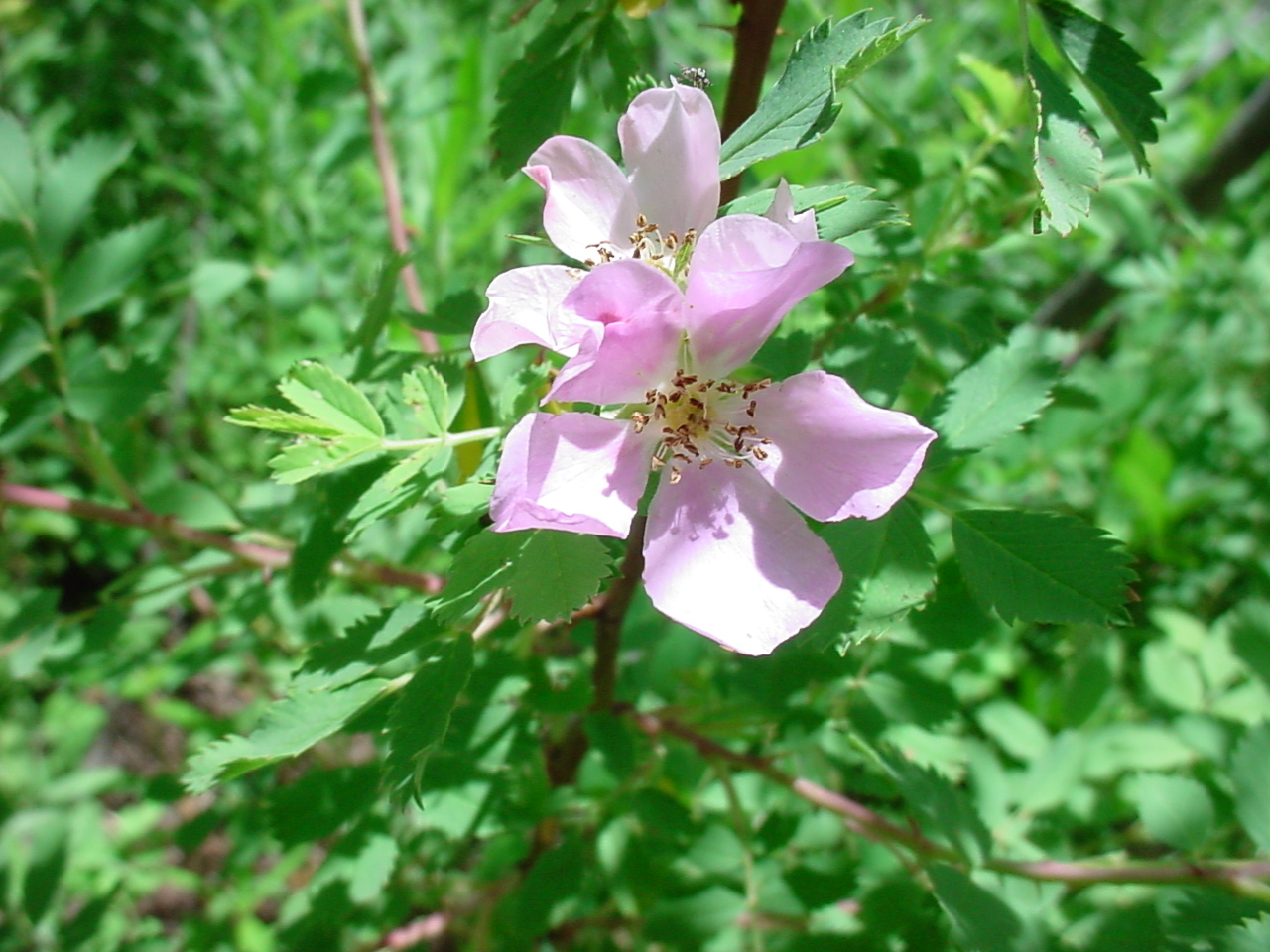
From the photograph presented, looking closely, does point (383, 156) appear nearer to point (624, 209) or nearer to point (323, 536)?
point (323, 536)

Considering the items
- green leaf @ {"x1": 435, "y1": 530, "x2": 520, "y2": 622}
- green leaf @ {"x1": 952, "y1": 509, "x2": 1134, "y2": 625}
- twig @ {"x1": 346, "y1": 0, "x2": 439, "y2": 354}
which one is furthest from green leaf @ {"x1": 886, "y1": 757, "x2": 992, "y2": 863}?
twig @ {"x1": 346, "y1": 0, "x2": 439, "y2": 354}

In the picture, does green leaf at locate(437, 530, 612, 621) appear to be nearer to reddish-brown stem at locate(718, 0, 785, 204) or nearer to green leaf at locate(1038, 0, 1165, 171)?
reddish-brown stem at locate(718, 0, 785, 204)

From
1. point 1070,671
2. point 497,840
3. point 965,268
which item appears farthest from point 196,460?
point 1070,671

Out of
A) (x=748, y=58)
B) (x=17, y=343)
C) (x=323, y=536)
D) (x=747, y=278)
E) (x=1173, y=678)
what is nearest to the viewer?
(x=747, y=278)

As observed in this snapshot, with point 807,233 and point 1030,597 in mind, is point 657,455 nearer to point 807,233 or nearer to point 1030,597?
point 807,233

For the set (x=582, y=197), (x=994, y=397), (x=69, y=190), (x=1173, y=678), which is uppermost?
(x=582, y=197)

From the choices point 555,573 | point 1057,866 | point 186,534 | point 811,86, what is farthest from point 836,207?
point 186,534

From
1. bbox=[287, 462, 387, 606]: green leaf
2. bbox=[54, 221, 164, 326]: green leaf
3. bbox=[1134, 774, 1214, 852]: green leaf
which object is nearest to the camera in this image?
bbox=[287, 462, 387, 606]: green leaf
